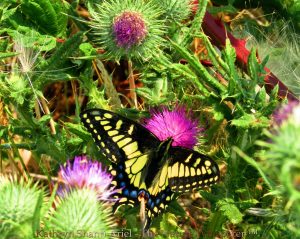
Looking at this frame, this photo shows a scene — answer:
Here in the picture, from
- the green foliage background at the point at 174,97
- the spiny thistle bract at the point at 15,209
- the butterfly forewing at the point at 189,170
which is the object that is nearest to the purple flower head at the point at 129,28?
the green foliage background at the point at 174,97

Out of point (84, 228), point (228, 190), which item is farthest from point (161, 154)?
point (84, 228)

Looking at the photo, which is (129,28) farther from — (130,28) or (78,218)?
(78,218)

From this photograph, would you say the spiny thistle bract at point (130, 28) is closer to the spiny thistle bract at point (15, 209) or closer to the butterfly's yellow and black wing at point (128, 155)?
the butterfly's yellow and black wing at point (128, 155)

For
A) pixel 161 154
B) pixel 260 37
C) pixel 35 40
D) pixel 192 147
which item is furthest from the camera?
pixel 260 37

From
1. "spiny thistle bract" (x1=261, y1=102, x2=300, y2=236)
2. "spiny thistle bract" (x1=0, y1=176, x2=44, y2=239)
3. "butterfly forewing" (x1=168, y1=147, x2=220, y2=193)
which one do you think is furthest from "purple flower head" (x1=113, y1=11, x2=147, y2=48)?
"spiny thistle bract" (x1=261, y1=102, x2=300, y2=236)

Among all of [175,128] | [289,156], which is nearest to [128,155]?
[175,128]

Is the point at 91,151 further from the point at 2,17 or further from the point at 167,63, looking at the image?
the point at 2,17
